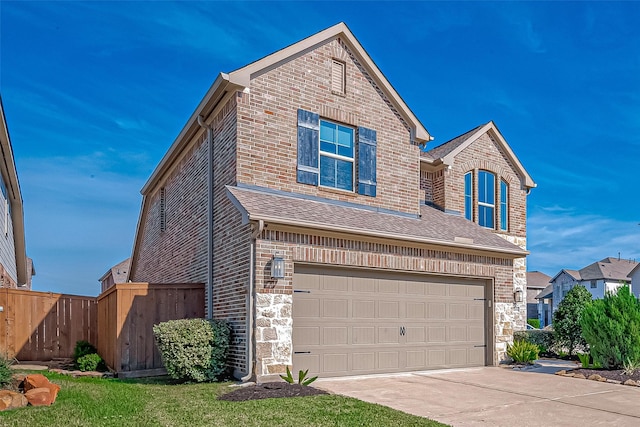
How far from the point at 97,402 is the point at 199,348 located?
229 cm

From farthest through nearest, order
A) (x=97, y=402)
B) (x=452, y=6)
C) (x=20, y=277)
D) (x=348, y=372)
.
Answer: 1. (x=20, y=277)
2. (x=452, y=6)
3. (x=348, y=372)
4. (x=97, y=402)

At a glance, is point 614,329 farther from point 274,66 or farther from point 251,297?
point 274,66

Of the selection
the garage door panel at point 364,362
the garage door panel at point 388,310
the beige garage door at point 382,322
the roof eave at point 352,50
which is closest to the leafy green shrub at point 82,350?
the beige garage door at point 382,322

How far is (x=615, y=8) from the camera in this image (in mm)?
12688

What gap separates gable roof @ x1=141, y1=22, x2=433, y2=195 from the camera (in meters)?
11.2

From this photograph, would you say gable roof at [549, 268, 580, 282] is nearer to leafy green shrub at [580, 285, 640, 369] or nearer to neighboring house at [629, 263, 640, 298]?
neighboring house at [629, 263, 640, 298]

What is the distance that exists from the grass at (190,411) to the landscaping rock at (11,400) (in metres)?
0.21

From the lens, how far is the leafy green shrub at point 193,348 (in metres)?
9.39

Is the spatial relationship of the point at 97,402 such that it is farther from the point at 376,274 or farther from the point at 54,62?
the point at 54,62

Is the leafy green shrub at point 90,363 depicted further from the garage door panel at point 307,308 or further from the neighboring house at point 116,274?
the neighboring house at point 116,274

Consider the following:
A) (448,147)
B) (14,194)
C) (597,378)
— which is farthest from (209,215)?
(14,194)

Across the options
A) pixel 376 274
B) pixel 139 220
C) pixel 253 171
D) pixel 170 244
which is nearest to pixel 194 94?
pixel 253 171

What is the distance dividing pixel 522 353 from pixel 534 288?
51.1 metres

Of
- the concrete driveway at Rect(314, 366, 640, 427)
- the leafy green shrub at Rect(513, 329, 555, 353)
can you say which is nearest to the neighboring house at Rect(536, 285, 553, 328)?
the leafy green shrub at Rect(513, 329, 555, 353)
